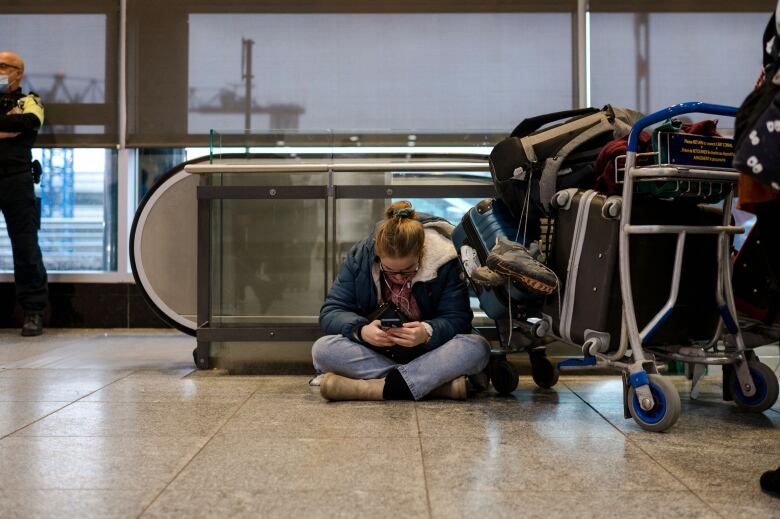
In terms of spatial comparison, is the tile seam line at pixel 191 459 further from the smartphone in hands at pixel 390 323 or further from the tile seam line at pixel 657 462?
the tile seam line at pixel 657 462

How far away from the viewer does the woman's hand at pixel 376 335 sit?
2.83 meters

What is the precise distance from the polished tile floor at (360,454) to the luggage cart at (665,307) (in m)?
0.09

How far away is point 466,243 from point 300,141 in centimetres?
110

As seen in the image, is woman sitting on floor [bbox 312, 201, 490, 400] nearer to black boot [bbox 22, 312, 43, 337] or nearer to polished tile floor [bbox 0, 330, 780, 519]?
polished tile floor [bbox 0, 330, 780, 519]

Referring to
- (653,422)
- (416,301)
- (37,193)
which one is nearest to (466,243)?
(416,301)

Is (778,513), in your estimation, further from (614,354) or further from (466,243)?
(466,243)

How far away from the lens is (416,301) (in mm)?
3035

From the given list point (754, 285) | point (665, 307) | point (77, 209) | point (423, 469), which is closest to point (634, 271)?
point (665, 307)

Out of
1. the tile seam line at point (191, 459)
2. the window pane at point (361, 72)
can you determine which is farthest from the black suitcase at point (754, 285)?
the window pane at point (361, 72)

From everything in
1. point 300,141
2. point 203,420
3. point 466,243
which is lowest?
point 203,420

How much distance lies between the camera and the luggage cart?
2301 mm

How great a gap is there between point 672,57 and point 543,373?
3075 mm

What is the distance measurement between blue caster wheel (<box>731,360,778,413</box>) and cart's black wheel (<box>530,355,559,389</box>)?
26.9 inches

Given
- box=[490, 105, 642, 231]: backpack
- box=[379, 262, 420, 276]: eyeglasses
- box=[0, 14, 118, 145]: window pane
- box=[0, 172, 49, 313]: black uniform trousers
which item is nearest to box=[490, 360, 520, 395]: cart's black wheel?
box=[379, 262, 420, 276]: eyeglasses
